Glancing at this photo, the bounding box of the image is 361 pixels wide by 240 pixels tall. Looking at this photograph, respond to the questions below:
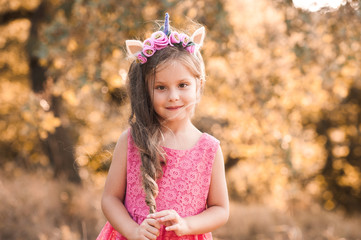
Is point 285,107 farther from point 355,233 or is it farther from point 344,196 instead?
point 344,196

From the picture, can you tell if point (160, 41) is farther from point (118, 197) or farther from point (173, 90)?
point (118, 197)

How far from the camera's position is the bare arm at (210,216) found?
1.73m

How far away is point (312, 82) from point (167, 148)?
3589 mm

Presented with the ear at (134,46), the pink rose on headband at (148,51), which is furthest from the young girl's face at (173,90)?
the ear at (134,46)

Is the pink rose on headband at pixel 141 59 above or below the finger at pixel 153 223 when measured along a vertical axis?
above

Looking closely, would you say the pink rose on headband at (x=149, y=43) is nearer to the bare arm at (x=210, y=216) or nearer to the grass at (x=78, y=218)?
Answer: the bare arm at (x=210, y=216)

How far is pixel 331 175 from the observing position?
11359mm

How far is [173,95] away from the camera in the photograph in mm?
1882

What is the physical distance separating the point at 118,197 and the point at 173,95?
0.57m

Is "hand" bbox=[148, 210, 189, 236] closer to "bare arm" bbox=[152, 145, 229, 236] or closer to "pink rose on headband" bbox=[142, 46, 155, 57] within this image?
"bare arm" bbox=[152, 145, 229, 236]

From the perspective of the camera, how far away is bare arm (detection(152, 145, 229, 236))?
173 centimetres

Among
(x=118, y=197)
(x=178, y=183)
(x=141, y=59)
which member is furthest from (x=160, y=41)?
(x=118, y=197)

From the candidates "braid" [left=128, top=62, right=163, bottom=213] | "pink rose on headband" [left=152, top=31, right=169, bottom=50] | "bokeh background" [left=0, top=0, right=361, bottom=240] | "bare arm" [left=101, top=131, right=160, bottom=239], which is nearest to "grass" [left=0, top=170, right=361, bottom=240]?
"bokeh background" [left=0, top=0, right=361, bottom=240]

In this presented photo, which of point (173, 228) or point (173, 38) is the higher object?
point (173, 38)
